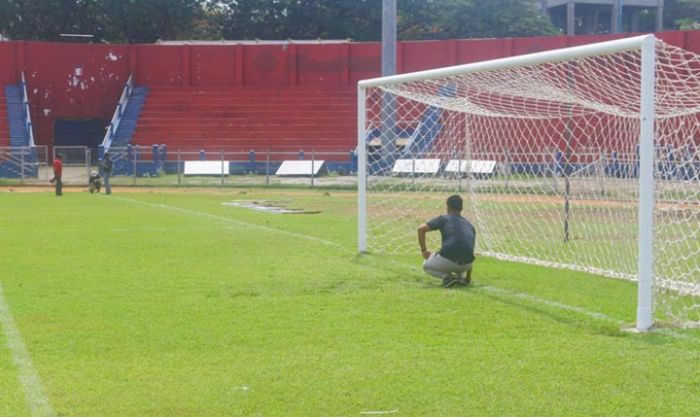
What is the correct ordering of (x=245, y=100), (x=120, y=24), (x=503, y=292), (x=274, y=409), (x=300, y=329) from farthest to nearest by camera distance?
(x=120, y=24) < (x=245, y=100) < (x=503, y=292) < (x=300, y=329) < (x=274, y=409)

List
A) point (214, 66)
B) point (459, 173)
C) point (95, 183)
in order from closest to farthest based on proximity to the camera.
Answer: point (459, 173), point (95, 183), point (214, 66)

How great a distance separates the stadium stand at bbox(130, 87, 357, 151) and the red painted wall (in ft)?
5.43

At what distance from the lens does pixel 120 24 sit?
2584 inches

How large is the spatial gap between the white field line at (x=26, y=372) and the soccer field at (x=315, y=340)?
0.06ft

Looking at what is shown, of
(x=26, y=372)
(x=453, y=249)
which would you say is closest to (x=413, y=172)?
(x=453, y=249)

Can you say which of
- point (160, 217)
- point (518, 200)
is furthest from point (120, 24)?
point (518, 200)

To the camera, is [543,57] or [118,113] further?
[118,113]

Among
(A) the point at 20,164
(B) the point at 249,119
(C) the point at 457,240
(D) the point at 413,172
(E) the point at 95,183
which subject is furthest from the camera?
(B) the point at 249,119

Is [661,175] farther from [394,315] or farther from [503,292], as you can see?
[394,315]

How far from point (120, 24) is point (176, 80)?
1510cm

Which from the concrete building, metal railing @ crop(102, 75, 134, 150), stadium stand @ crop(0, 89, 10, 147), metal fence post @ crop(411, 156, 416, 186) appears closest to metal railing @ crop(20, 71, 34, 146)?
stadium stand @ crop(0, 89, 10, 147)

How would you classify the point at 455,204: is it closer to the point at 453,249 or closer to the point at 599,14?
the point at 453,249

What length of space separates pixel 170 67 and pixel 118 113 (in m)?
4.73

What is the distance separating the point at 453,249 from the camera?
11711 millimetres
